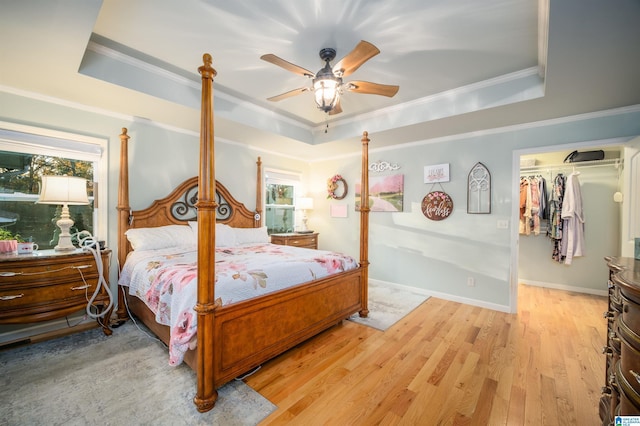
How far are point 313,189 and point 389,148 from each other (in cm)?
184

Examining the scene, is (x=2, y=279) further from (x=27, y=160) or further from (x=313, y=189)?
(x=313, y=189)

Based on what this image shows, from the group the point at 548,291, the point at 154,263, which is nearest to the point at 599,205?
the point at 548,291

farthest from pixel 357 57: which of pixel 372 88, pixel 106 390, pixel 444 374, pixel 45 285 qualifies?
pixel 45 285

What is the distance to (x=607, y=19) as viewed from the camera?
5.06 feet

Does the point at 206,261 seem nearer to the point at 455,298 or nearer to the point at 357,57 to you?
the point at 357,57

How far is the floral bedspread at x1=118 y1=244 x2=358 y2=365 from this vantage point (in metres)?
1.77

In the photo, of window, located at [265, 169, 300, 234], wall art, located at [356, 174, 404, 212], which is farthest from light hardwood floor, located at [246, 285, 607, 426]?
window, located at [265, 169, 300, 234]

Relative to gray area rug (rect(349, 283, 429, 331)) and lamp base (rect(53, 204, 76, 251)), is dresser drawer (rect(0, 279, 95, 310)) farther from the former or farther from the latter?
gray area rug (rect(349, 283, 429, 331))

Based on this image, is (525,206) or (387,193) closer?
(387,193)

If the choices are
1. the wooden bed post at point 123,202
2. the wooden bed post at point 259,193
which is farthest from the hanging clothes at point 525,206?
the wooden bed post at point 123,202

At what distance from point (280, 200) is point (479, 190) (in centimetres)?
340

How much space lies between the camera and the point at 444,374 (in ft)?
6.88

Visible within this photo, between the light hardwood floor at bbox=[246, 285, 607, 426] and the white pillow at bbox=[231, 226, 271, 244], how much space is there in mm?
1806

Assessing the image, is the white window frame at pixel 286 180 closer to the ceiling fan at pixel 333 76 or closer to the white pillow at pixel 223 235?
the white pillow at pixel 223 235
